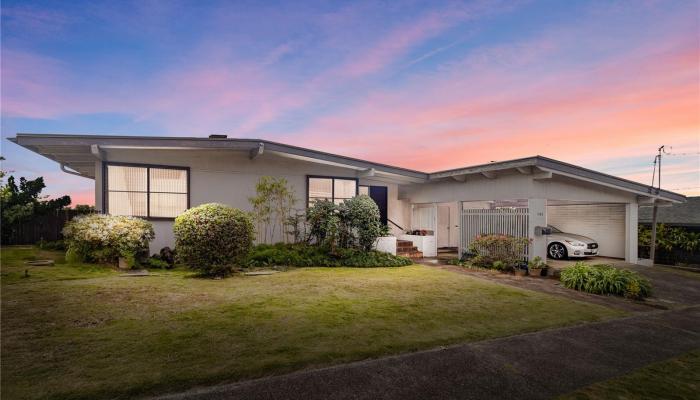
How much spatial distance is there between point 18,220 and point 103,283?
10.0m

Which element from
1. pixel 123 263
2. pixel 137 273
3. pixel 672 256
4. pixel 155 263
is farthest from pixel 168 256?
pixel 672 256

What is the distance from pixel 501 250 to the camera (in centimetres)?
1032

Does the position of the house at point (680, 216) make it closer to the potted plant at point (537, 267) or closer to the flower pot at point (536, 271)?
the potted plant at point (537, 267)

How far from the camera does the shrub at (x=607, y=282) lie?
728cm

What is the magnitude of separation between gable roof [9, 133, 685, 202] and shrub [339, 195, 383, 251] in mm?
1612

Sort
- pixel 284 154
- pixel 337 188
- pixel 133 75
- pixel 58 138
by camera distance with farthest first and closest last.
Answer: pixel 337 188, pixel 284 154, pixel 133 75, pixel 58 138

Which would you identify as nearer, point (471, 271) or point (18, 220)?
point (471, 271)

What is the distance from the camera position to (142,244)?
869 centimetres

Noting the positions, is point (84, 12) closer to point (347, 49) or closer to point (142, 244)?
point (142, 244)

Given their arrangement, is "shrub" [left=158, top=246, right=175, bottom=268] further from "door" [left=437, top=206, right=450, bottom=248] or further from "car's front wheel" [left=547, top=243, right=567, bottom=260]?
"car's front wheel" [left=547, top=243, right=567, bottom=260]

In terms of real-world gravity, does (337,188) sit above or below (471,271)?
above

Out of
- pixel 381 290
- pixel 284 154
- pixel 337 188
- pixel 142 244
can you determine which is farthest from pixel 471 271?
pixel 142 244

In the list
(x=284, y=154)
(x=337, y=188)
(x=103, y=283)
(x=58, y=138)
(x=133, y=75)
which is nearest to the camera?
(x=103, y=283)

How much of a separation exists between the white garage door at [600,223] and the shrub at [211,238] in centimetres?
1396
